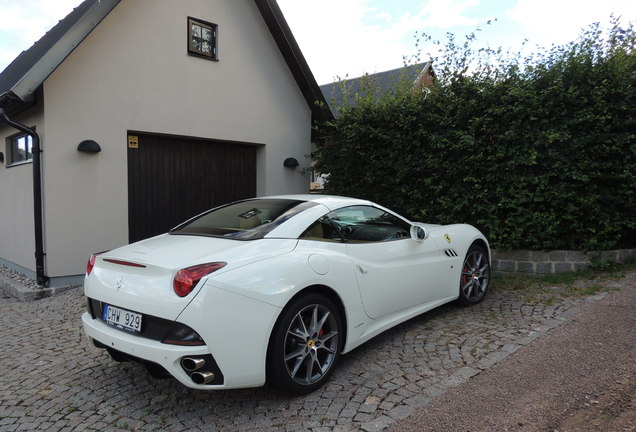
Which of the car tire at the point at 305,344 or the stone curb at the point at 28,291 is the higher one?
the car tire at the point at 305,344

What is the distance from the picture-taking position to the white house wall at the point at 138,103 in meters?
6.61

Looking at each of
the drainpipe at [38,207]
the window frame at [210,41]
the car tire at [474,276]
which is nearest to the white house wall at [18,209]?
the drainpipe at [38,207]

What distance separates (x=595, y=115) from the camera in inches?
233

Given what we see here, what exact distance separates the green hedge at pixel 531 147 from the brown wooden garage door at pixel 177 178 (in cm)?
323

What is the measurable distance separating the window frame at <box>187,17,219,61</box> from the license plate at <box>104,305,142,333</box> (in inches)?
244

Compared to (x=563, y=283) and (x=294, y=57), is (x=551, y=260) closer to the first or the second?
(x=563, y=283)

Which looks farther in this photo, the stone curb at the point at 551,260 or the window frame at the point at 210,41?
the window frame at the point at 210,41

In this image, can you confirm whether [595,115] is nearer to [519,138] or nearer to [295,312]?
[519,138]

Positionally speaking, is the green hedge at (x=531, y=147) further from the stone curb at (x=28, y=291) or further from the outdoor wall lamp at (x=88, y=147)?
the stone curb at (x=28, y=291)

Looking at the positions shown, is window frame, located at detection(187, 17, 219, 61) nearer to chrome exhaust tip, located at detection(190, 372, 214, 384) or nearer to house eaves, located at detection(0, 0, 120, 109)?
house eaves, located at detection(0, 0, 120, 109)

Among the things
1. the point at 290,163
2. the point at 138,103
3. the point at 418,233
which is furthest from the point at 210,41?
the point at 418,233

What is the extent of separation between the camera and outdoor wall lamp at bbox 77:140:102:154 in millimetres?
6684

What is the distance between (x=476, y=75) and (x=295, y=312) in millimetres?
5548

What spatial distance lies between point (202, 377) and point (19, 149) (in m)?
7.65
